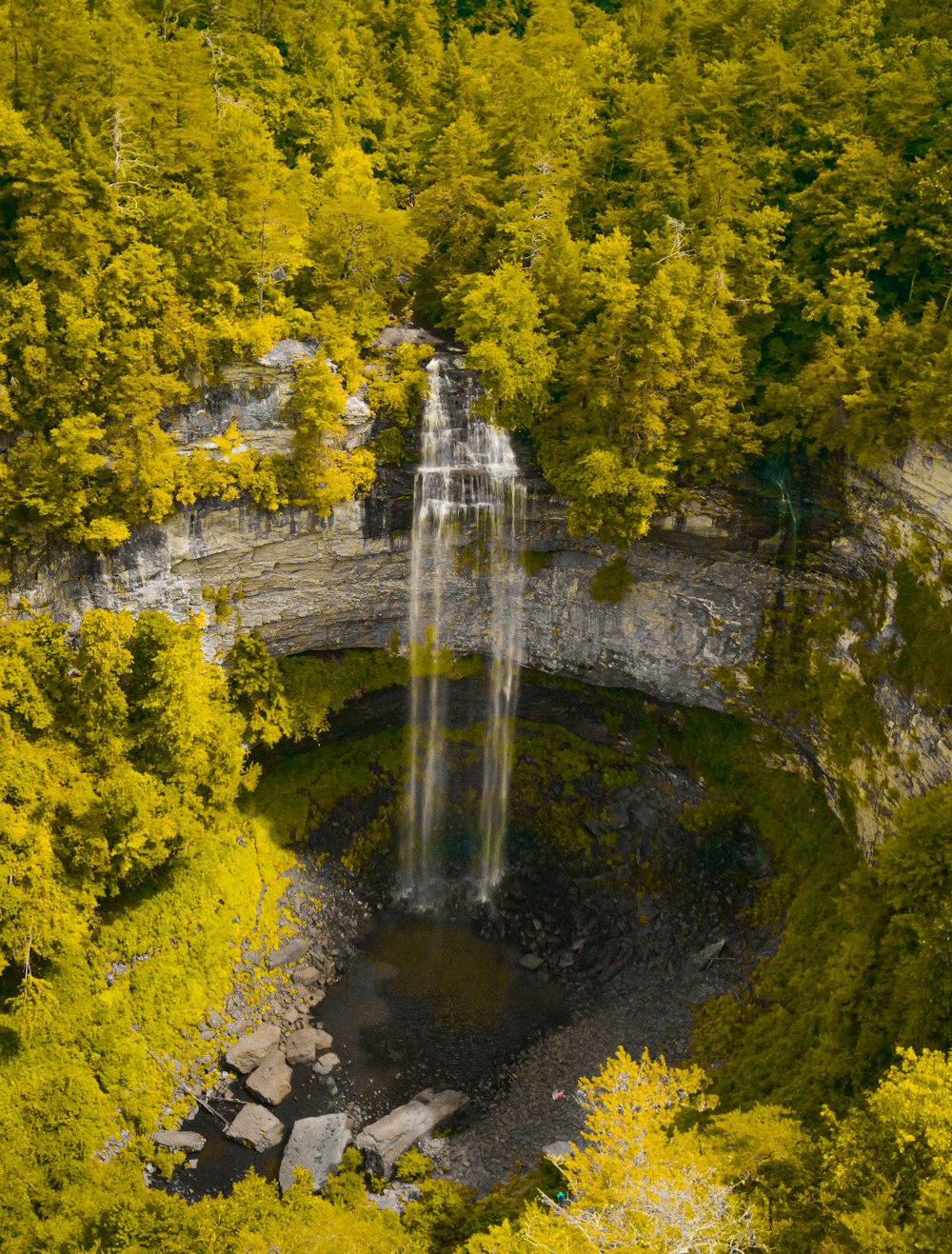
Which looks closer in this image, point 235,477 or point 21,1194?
point 21,1194

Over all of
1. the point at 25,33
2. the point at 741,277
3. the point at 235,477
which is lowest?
the point at 235,477

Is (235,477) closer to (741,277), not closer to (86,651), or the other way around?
(86,651)

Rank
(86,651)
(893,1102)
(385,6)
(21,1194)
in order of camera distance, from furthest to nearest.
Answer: (385,6)
(86,651)
(21,1194)
(893,1102)

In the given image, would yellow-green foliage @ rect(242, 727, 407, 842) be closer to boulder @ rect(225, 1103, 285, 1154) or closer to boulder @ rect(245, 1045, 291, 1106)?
boulder @ rect(245, 1045, 291, 1106)

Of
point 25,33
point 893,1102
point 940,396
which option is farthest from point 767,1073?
point 25,33

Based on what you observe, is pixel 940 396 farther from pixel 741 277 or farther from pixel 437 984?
pixel 437 984

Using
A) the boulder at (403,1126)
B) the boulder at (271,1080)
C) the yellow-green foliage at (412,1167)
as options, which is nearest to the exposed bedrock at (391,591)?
the boulder at (271,1080)

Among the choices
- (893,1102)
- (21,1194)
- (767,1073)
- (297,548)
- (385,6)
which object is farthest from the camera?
(385,6)

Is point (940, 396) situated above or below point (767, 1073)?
above
